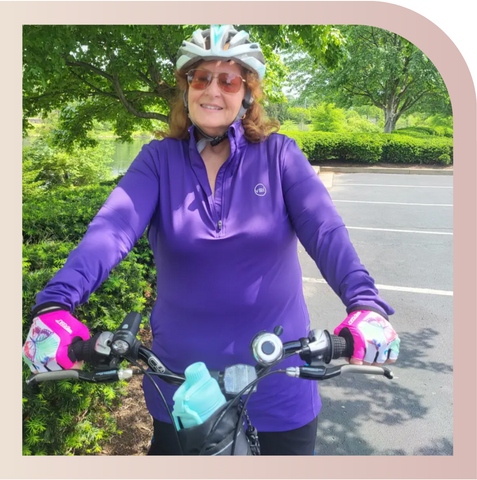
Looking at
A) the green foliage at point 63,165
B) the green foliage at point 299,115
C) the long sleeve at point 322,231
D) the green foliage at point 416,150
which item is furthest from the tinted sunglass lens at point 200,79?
the green foliage at point 299,115

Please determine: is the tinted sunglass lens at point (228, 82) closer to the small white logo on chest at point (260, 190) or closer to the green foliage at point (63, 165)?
the small white logo on chest at point (260, 190)

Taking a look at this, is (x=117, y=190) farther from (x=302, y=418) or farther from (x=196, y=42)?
(x=302, y=418)

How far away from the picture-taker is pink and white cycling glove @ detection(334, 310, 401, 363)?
4.16 feet

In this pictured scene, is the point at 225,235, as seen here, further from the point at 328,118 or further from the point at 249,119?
the point at 328,118

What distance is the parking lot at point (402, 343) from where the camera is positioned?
312 centimetres

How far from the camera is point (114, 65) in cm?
553

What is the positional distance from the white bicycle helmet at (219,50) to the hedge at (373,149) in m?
18.6

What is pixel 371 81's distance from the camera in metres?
23.0

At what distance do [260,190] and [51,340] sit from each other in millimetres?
891

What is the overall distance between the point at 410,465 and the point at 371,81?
80.7 feet

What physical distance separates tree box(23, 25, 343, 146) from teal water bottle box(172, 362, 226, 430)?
1.86 meters

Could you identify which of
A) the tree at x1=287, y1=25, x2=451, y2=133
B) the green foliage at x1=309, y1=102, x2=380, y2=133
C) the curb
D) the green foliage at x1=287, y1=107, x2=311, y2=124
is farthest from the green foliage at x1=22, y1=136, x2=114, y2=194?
the green foliage at x1=287, y1=107, x2=311, y2=124

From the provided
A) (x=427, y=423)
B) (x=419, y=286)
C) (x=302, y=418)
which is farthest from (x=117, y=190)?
(x=419, y=286)

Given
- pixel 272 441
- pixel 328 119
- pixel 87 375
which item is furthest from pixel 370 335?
pixel 328 119
